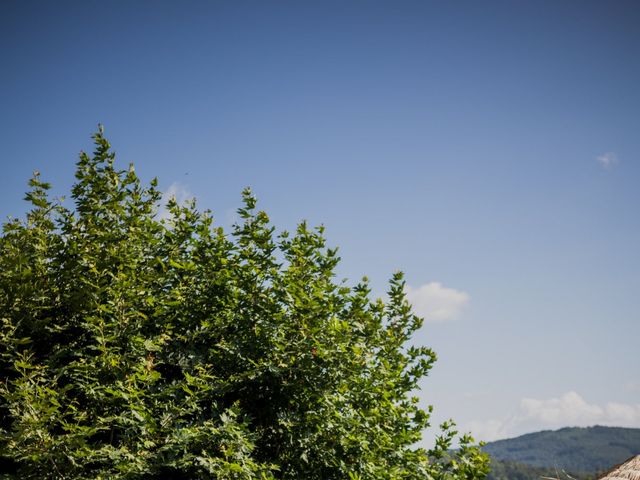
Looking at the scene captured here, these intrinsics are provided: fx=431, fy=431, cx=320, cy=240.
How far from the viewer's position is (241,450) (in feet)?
20.2

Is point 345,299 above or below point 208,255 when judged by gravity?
below

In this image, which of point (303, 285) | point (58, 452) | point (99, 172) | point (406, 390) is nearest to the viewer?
point (58, 452)

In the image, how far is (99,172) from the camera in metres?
8.45

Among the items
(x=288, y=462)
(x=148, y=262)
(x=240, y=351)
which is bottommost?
(x=288, y=462)

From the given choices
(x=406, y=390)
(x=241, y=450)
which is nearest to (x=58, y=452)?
(x=241, y=450)

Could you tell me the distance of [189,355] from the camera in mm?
7770

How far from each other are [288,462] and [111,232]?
5318mm

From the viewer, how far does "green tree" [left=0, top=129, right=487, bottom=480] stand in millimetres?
6336

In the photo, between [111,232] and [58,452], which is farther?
[111,232]

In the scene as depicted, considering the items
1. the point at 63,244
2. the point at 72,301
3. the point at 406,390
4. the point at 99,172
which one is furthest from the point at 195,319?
the point at 406,390

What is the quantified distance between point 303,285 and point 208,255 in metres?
2.36

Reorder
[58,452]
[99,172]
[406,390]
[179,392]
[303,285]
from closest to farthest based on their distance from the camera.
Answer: [58,452]
[179,392]
[303,285]
[99,172]
[406,390]

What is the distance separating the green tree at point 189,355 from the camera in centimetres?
634

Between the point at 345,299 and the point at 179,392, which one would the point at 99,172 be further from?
the point at 345,299
